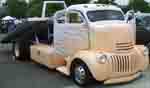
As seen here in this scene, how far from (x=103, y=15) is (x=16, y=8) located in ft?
78.6

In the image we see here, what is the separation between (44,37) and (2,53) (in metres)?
2.85

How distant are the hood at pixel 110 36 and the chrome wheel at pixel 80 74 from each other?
651 mm

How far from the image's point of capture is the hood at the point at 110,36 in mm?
8375

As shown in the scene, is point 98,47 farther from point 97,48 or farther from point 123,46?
point 123,46

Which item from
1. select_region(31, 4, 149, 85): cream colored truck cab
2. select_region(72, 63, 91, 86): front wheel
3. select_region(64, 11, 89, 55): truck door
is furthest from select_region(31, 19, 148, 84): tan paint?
select_region(72, 63, 91, 86): front wheel

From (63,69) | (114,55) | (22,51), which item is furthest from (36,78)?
(22,51)

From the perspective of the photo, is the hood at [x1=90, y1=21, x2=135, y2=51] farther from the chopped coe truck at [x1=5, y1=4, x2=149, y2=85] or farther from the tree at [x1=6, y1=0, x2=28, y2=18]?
the tree at [x1=6, y1=0, x2=28, y2=18]

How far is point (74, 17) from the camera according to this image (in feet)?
31.2

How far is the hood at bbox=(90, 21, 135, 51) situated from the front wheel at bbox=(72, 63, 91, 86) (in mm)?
614

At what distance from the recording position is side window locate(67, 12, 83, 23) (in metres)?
9.29

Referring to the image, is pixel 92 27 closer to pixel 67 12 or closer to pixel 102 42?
pixel 102 42

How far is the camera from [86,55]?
8.23 meters

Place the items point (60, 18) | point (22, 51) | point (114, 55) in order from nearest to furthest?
point (114, 55) → point (60, 18) → point (22, 51)

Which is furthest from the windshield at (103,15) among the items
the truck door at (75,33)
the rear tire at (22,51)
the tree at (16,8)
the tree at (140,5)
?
the tree at (16,8)
